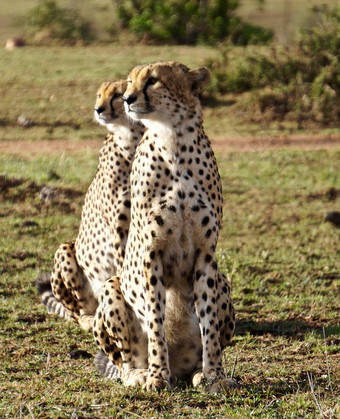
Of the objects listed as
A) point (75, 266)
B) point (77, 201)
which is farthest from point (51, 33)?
point (75, 266)

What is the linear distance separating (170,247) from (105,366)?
0.62 m

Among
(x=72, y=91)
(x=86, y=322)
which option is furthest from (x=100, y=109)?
(x=72, y=91)

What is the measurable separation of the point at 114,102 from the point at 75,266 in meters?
0.82

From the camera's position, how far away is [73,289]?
14.4ft

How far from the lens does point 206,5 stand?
13.4m

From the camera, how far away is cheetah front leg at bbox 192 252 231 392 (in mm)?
3230

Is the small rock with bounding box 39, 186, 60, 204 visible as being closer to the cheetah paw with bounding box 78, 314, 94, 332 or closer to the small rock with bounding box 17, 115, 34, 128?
the cheetah paw with bounding box 78, 314, 94, 332

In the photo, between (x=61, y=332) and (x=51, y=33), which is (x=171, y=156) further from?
(x=51, y=33)

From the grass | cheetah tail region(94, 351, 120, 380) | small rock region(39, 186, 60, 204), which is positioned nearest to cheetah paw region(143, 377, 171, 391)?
cheetah tail region(94, 351, 120, 380)

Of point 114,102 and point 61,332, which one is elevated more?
point 114,102

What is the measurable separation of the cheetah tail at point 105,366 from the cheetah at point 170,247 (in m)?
0.07

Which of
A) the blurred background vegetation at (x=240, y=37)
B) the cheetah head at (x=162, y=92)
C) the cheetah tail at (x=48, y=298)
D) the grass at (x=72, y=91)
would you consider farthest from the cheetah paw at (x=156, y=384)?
the blurred background vegetation at (x=240, y=37)

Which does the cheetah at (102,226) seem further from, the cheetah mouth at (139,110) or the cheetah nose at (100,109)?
the cheetah mouth at (139,110)

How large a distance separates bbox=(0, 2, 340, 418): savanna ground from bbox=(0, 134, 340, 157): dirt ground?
0.7 inches
